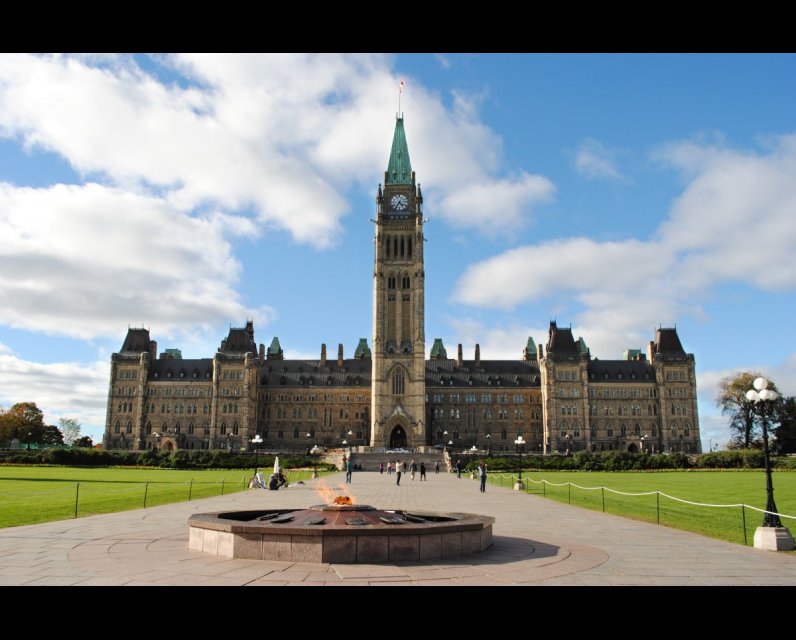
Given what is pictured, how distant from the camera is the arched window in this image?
101m

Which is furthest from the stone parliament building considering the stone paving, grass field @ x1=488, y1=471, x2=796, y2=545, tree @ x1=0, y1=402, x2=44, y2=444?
the stone paving

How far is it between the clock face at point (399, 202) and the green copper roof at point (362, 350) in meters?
29.2

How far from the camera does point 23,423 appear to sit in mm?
101938

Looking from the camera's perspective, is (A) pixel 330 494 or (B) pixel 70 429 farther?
(B) pixel 70 429

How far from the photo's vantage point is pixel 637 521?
827 inches

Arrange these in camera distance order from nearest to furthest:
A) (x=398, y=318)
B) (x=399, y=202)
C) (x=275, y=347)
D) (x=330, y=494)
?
(x=330, y=494) → (x=398, y=318) → (x=399, y=202) → (x=275, y=347)

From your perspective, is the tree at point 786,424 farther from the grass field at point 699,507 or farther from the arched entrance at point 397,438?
the grass field at point 699,507

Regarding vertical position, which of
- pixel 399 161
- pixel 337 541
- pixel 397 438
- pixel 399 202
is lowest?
pixel 337 541

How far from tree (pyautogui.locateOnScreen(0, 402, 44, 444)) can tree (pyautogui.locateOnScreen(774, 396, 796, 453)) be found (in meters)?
105

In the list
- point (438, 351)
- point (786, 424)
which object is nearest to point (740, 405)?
point (786, 424)

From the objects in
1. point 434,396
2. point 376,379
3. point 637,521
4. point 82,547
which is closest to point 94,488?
point 82,547

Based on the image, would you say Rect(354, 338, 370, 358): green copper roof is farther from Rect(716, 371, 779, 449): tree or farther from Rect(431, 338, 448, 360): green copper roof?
Rect(716, 371, 779, 449): tree

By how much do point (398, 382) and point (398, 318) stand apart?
981 cm

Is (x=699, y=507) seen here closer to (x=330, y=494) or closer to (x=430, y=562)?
(x=330, y=494)
